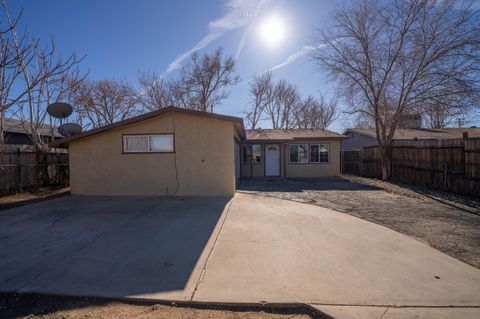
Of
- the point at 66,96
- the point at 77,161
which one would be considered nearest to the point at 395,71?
the point at 77,161

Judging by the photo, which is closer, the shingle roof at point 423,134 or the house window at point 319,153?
the house window at point 319,153

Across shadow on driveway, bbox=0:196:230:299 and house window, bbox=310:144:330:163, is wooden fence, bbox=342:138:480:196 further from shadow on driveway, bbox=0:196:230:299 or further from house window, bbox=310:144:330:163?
shadow on driveway, bbox=0:196:230:299

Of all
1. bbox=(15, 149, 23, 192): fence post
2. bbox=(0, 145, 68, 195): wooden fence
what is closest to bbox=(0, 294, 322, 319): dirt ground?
bbox=(0, 145, 68, 195): wooden fence

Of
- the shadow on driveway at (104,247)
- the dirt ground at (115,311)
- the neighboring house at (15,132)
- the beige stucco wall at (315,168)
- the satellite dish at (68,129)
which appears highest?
the neighboring house at (15,132)

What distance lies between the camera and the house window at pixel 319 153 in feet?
53.1

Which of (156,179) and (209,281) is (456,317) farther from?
(156,179)

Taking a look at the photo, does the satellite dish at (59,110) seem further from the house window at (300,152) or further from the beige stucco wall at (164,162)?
the house window at (300,152)

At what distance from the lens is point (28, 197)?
10148 mm

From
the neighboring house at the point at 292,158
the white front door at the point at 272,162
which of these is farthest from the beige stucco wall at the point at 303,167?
the white front door at the point at 272,162

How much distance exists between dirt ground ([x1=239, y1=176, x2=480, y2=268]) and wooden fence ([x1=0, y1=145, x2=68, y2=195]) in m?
10.3

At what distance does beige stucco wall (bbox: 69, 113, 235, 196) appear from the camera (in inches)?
379

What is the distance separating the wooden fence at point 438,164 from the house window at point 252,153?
24.5 feet

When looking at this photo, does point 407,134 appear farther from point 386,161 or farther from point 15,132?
point 15,132

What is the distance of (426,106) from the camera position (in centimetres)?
1334
